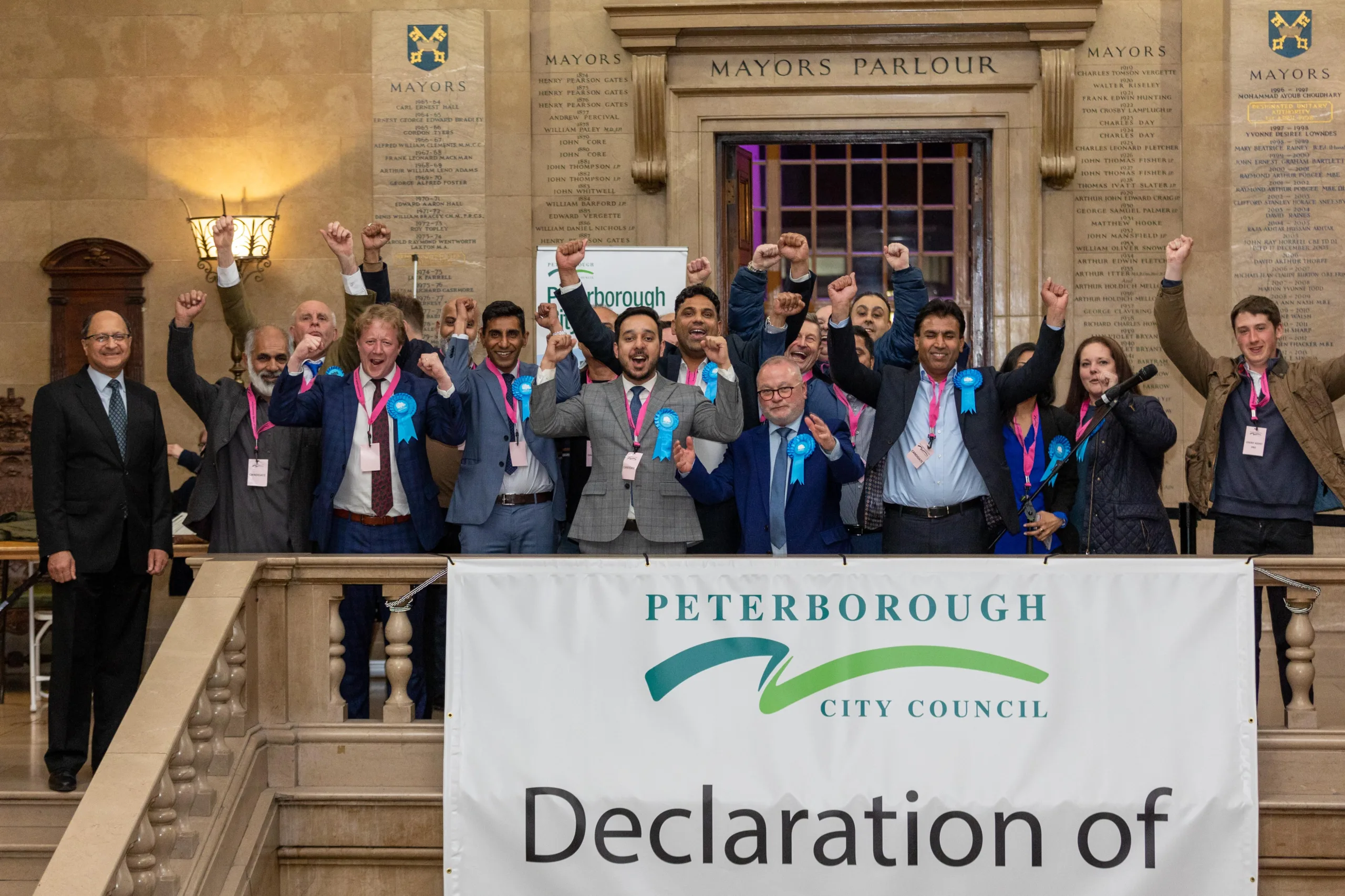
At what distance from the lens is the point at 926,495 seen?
193 inches

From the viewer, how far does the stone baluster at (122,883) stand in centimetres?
377

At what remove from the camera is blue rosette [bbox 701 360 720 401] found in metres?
5.18

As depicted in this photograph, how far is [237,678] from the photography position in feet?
14.9

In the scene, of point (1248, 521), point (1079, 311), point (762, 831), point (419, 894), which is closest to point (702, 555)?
point (762, 831)

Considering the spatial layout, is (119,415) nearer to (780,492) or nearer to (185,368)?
(185,368)

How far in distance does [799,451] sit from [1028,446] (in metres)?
0.96

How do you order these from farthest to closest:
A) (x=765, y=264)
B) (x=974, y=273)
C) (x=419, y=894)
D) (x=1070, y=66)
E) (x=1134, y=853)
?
(x=974, y=273), (x=1070, y=66), (x=765, y=264), (x=419, y=894), (x=1134, y=853)

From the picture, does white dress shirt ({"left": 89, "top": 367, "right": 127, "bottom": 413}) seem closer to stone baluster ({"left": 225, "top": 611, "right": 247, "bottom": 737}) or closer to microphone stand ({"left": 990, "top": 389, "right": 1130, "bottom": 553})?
stone baluster ({"left": 225, "top": 611, "right": 247, "bottom": 737})

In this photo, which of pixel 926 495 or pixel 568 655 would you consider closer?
pixel 568 655

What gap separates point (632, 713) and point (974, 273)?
510 cm

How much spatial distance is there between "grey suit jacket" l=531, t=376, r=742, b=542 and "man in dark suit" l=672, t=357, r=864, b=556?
0.30ft

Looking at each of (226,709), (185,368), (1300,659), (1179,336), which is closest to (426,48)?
(185,368)

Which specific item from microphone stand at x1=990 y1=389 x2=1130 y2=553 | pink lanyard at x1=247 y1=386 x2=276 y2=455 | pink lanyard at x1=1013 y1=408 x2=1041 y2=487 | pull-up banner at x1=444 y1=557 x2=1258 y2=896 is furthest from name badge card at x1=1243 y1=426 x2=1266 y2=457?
pink lanyard at x1=247 y1=386 x2=276 y2=455

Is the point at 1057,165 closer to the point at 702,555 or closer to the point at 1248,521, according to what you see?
the point at 1248,521
